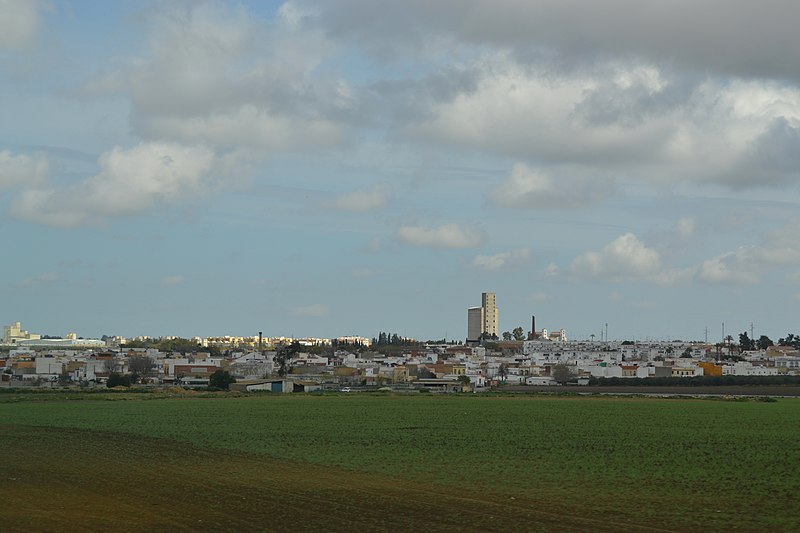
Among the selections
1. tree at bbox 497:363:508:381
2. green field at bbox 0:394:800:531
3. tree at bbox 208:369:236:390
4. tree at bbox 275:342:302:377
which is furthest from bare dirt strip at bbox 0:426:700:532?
tree at bbox 497:363:508:381

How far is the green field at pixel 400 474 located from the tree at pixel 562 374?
91.6 metres

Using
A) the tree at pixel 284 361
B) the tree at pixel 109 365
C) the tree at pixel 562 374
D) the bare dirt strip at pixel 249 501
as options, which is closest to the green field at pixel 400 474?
the bare dirt strip at pixel 249 501

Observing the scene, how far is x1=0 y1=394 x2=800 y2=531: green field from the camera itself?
20.6 meters

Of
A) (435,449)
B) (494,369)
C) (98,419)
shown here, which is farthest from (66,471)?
(494,369)

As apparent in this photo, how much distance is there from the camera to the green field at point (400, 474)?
20.6 metres

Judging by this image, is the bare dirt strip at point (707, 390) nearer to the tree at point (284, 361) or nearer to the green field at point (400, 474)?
the green field at point (400, 474)

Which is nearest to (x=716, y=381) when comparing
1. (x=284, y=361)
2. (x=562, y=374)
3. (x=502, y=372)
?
(x=562, y=374)

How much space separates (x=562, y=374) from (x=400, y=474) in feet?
411

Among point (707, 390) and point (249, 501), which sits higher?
point (249, 501)

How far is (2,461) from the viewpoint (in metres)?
32.5

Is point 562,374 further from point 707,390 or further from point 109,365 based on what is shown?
point 109,365

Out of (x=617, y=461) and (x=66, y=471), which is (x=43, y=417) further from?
(x=617, y=461)

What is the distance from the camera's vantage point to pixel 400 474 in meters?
28.7

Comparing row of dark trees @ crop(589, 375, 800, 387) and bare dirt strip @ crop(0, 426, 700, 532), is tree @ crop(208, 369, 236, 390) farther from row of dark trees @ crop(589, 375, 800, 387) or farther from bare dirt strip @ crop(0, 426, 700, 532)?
bare dirt strip @ crop(0, 426, 700, 532)
